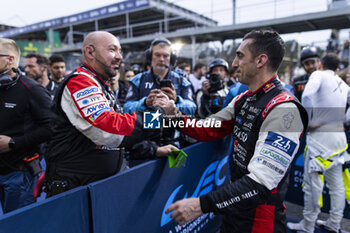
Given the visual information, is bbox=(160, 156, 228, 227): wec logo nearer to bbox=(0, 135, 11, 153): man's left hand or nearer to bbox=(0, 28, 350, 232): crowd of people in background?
bbox=(0, 28, 350, 232): crowd of people in background

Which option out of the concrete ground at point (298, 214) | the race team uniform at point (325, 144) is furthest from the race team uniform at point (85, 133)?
the concrete ground at point (298, 214)

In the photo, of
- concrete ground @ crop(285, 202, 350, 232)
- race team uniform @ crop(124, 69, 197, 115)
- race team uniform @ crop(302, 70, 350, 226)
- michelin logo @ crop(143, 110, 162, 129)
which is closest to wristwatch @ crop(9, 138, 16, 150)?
race team uniform @ crop(124, 69, 197, 115)

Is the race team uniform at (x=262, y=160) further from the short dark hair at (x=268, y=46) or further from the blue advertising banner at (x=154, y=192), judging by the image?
the blue advertising banner at (x=154, y=192)

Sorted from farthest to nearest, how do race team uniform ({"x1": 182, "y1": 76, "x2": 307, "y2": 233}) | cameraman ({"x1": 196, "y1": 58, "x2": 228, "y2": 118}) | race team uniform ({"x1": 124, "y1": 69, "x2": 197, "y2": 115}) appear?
1. cameraman ({"x1": 196, "y1": 58, "x2": 228, "y2": 118})
2. race team uniform ({"x1": 124, "y1": 69, "x2": 197, "y2": 115})
3. race team uniform ({"x1": 182, "y1": 76, "x2": 307, "y2": 233})

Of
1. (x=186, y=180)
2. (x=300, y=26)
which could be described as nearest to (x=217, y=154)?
(x=186, y=180)

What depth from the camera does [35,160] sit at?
231 cm

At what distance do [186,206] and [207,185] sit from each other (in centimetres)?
126

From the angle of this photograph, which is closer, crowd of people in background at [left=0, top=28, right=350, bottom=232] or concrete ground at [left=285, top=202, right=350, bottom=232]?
crowd of people in background at [left=0, top=28, right=350, bottom=232]

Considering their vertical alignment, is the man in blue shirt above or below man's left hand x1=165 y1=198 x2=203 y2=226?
above

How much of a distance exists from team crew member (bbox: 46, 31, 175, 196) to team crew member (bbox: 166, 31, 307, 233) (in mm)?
545

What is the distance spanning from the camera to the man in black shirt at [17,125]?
205 centimetres

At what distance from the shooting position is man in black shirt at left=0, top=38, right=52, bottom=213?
205 centimetres

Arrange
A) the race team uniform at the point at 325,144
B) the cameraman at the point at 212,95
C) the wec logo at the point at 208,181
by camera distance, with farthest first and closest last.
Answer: the cameraman at the point at 212,95 → the race team uniform at the point at 325,144 → the wec logo at the point at 208,181

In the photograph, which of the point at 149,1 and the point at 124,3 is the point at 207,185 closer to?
the point at 149,1
